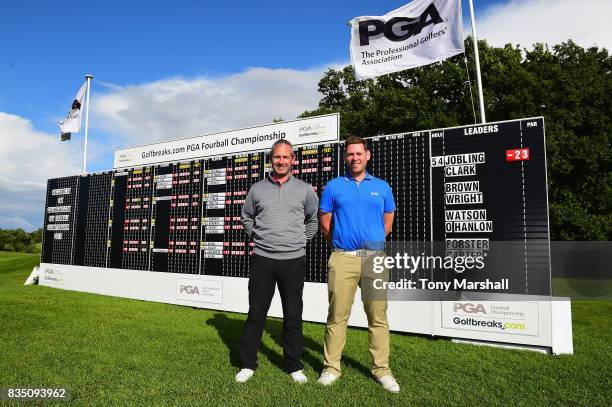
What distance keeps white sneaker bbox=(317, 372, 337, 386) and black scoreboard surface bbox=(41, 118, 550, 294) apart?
3.00 metres

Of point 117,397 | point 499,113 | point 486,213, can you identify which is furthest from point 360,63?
point 499,113

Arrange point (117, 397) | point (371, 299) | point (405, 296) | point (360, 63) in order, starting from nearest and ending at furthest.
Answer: point (117, 397) → point (371, 299) → point (405, 296) → point (360, 63)

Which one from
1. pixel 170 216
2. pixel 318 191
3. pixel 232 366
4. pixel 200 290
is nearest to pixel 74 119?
pixel 170 216

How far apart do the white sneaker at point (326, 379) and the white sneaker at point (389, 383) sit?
42cm

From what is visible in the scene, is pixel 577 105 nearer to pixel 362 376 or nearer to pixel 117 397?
pixel 362 376

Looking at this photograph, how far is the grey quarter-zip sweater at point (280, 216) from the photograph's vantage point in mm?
4012

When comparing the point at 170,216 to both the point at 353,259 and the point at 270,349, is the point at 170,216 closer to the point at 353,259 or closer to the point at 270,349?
the point at 270,349

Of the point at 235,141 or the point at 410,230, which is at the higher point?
the point at 235,141

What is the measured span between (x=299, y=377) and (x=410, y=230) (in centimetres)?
339

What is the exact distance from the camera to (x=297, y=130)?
816 cm

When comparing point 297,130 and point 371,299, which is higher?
point 297,130

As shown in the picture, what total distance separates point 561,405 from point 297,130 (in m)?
6.05

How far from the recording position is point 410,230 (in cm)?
659

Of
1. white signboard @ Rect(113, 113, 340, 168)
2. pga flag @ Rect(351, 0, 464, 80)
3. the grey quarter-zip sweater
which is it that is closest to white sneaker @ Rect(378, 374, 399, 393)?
the grey quarter-zip sweater
